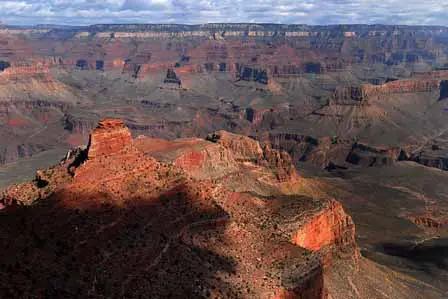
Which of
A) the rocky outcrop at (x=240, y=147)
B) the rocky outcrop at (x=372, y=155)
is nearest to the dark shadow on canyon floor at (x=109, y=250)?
the rocky outcrop at (x=240, y=147)

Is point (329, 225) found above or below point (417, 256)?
above

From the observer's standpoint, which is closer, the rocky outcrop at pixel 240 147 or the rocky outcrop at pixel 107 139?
the rocky outcrop at pixel 107 139

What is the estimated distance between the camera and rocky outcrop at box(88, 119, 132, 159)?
140ft

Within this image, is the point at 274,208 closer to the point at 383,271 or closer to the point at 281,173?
the point at 383,271

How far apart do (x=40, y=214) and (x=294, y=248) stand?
1811 centimetres

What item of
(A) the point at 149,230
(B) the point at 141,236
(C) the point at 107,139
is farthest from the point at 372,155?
(B) the point at 141,236

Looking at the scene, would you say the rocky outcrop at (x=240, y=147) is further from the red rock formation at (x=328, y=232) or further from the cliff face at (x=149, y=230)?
the cliff face at (x=149, y=230)

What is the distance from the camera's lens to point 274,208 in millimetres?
53562

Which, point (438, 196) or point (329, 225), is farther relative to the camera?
point (438, 196)

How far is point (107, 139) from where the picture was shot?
43000 mm

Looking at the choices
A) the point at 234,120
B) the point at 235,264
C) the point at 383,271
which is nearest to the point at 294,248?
the point at 235,264

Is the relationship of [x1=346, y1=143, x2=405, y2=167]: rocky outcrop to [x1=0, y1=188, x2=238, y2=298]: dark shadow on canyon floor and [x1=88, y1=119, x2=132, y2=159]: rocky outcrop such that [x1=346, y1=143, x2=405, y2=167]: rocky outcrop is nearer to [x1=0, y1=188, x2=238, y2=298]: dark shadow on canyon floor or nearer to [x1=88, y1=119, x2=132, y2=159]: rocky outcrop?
[x1=88, y1=119, x2=132, y2=159]: rocky outcrop

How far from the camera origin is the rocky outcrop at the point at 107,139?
42.5 meters

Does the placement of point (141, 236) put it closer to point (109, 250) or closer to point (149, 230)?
point (149, 230)
